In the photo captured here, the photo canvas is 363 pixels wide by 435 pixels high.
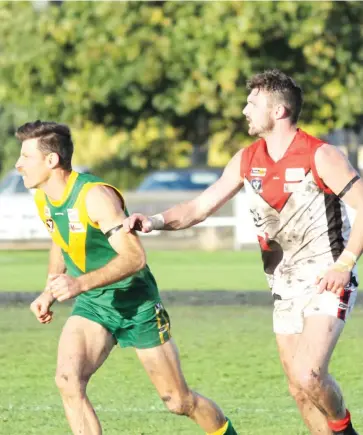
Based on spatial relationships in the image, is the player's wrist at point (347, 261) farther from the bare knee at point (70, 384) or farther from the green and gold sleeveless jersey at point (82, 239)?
the bare knee at point (70, 384)

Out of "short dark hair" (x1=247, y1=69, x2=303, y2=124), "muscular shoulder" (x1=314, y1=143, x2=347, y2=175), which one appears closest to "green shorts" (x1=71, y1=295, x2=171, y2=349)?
"muscular shoulder" (x1=314, y1=143, x2=347, y2=175)

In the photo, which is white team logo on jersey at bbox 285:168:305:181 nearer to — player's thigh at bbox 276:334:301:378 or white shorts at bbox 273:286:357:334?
white shorts at bbox 273:286:357:334

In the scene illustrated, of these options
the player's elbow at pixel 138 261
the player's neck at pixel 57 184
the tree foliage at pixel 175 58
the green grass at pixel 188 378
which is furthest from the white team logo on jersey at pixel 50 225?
the tree foliage at pixel 175 58

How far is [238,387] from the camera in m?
11.5

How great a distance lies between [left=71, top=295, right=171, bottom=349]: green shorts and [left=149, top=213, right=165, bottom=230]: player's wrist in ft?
1.49

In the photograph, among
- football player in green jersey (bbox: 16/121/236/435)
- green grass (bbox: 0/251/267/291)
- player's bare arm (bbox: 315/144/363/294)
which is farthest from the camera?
green grass (bbox: 0/251/267/291)

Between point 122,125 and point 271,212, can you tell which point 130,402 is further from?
point 122,125

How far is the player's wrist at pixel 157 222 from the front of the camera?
320 inches

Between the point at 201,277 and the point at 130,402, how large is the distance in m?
13.9

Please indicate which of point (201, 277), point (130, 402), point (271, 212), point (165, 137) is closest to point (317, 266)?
point (271, 212)

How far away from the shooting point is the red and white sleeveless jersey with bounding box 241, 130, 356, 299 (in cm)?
812

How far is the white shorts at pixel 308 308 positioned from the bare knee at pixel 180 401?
63 centimetres

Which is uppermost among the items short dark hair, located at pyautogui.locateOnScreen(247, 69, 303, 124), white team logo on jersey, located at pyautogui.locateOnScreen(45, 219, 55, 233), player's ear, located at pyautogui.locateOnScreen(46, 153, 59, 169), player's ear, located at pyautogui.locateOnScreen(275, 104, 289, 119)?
short dark hair, located at pyautogui.locateOnScreen(247, 69, 303, 124)

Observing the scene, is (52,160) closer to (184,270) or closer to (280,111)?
(280,111)
